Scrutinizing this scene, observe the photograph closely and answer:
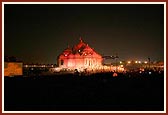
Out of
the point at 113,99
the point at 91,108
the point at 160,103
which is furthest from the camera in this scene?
the point at 113,99

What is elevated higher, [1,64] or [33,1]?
[33,1]

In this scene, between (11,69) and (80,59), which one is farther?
(80,59)

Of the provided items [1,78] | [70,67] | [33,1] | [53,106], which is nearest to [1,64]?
[1,78]

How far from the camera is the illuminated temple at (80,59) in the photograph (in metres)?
62.0

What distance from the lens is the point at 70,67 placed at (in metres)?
61.6

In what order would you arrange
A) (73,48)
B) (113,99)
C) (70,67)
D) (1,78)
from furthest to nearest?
(73,48) < (70,67) < (113,99) < (1,78)

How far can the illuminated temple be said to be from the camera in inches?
2440

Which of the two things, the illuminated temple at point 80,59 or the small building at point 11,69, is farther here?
the illuminated temple at point 80,59

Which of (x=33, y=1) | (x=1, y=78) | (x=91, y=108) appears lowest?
(x=91, y=108)

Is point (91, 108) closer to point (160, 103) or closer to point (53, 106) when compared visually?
point (53, 106)

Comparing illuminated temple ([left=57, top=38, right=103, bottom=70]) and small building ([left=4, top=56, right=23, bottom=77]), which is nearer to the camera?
small building ([left=4, top=56, right=23, bottom=77])

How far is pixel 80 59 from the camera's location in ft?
205

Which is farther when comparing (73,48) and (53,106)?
(73,48)

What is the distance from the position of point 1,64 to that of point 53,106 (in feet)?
9.61
